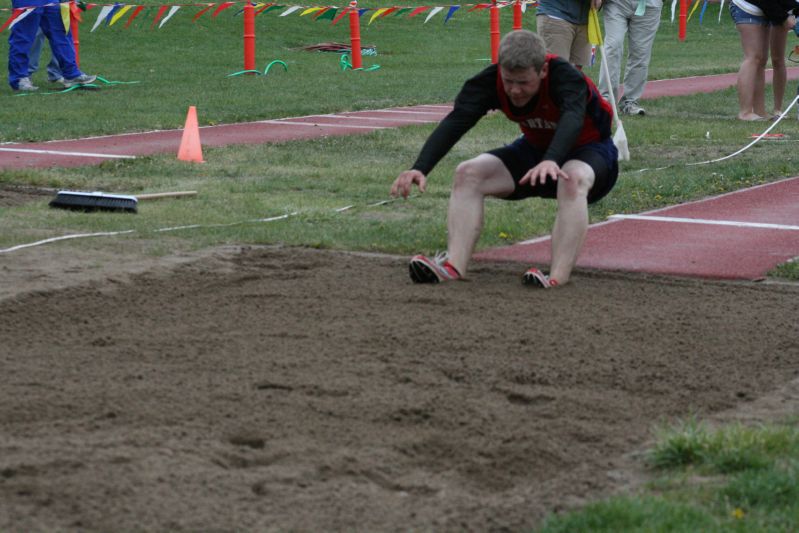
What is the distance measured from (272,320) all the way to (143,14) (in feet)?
84.4

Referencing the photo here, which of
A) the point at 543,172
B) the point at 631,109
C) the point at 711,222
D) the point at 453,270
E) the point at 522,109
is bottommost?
the point at 631,109

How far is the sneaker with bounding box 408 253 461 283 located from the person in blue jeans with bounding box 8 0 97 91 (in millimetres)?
12125

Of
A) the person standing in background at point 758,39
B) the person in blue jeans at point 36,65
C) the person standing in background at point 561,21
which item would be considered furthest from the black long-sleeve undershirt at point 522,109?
the person in blue jeans at point 36,65

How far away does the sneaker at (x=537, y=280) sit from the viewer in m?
6.20

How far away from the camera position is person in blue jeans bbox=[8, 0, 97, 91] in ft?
56.2

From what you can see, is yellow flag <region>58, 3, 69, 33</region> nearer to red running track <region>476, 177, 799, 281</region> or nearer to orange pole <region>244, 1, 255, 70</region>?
orange pole <region>244, 1, 255, 70</region>

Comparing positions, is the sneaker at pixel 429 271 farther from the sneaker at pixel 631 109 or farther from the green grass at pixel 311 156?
the sneaker at pixel 631 109

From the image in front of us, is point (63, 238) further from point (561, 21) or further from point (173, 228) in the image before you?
point (561, 21)

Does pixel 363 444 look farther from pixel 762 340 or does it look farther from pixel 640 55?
pixel 640 55

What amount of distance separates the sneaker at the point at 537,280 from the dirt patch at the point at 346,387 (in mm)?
86

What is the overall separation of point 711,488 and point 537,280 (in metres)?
2.66

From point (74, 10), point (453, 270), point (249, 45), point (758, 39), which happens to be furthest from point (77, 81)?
point (453, 270)

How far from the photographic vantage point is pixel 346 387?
4504mm

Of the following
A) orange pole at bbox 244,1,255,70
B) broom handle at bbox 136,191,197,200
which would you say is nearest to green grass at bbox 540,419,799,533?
broom handle at bbox 136,191,197,200
